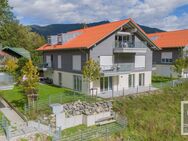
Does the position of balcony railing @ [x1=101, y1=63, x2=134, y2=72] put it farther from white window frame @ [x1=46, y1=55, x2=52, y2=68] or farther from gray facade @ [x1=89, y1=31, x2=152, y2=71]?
white window frame @ [x1=46, y1=55, x2=52, y2=68]

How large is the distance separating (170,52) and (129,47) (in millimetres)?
15377

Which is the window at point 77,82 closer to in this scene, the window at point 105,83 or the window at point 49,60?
the window at point 105,83

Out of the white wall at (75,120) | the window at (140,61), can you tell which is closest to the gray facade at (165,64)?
the window at (140,61)

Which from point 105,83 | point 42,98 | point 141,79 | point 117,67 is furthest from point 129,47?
point 42,98

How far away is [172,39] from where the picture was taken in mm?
46406

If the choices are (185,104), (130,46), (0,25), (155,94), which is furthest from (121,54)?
(0,25)

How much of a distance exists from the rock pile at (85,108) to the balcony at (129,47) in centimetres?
865

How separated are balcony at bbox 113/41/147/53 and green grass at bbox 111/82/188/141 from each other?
21.1 ft

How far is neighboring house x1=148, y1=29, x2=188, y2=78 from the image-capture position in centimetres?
4238

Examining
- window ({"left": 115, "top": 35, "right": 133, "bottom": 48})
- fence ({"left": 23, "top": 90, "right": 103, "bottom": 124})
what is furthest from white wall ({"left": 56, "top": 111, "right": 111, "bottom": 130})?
window ({"left": 115, "top": 35, "right": 133, "bottom": 48})

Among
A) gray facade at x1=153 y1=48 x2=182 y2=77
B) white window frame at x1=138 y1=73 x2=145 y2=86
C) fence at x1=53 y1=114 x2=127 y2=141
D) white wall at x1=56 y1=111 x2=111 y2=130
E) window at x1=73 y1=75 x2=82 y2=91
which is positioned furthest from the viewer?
gray facade at x1=153 y1=48 x2=182 y2=77

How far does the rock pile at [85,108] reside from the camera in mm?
22609

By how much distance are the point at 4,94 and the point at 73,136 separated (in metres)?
14.3

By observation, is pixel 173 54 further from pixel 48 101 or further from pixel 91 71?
pixel 48 101
